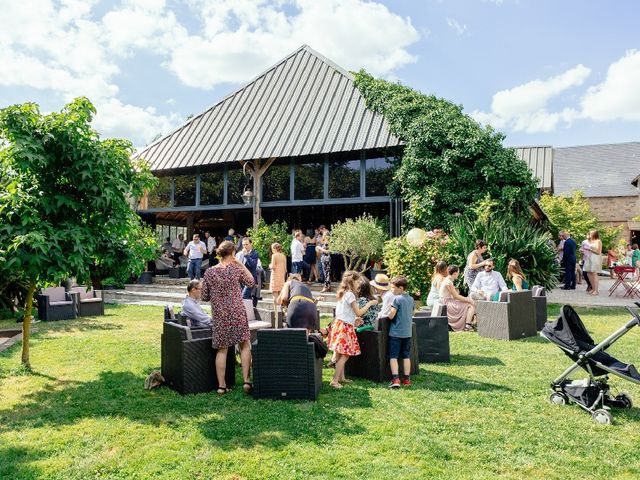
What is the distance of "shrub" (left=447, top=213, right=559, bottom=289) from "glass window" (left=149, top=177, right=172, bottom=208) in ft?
36.5

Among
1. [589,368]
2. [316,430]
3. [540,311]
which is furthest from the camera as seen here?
[540,311]

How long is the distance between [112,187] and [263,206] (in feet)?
35.1

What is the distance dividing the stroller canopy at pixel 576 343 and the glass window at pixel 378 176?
10.2m

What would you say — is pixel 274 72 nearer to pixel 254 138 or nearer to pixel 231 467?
pixel 254 138

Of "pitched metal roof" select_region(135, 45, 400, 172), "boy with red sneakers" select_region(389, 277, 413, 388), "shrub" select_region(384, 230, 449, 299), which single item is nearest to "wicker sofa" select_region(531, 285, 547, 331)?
"shrub" select_region(384, 230, 449, 299)

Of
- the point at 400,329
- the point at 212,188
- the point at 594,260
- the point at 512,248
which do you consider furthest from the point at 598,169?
the point at 400,329

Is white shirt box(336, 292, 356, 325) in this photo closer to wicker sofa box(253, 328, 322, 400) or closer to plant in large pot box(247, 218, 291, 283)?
wicker sofa box(253, 328, 322, 400)

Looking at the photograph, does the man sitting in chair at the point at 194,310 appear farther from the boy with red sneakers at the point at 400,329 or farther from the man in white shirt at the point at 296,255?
the man in white shirt at the point at 296,255

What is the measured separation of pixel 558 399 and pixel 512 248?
21.9 feet

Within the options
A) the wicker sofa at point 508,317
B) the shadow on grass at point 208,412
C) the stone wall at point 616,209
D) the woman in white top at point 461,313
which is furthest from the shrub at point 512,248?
the stone wall at point 616,209

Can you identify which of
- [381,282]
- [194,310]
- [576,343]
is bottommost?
[576,343]

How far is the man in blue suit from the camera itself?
578 inches

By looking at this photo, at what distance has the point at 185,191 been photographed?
1780 cm

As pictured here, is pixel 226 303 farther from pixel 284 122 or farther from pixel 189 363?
pixel 284 122
